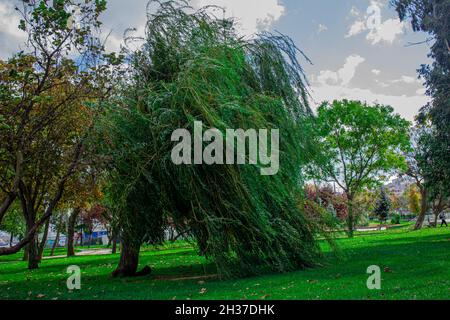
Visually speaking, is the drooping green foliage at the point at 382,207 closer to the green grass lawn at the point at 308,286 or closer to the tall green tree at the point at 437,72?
the tall green tree at the point at 437,72

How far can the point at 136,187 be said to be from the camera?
1112 cm

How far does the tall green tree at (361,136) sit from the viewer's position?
113 ft

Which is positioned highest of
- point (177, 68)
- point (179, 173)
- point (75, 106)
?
point (177, 68)

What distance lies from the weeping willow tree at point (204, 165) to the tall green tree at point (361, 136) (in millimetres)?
22781

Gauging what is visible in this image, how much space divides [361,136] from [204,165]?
2685cm

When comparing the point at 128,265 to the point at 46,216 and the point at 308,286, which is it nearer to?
the point at 46,216

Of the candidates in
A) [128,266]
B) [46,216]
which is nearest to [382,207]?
[128,266]

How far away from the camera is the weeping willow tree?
1055cm

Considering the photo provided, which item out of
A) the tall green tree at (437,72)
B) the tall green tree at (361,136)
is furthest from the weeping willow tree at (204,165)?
the tall green tree at (361,136)

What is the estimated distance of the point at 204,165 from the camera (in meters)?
10.5

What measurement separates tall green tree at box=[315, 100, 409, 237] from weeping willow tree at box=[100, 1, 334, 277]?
22781mm
